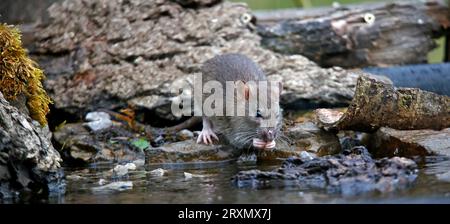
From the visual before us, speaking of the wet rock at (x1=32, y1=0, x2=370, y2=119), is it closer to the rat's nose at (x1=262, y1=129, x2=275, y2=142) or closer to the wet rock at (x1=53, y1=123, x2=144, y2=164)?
the wet rock at (x1=53, y1=123, x2=144, y2=164)

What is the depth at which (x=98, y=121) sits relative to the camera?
786 centimetres

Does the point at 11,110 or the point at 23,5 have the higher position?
the point at 23,5

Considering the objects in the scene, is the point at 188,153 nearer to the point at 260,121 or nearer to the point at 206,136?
the point at 206,136

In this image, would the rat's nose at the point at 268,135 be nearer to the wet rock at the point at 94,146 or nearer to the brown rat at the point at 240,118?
the brown rat at the point at 240,118

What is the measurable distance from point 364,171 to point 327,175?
268 mm

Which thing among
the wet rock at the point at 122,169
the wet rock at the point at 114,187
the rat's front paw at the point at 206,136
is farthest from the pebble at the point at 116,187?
the rat's front paw at the point at 206,136

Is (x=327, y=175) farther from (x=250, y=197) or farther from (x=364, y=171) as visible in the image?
(x=250, y=197)

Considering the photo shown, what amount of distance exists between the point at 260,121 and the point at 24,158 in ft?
8.00

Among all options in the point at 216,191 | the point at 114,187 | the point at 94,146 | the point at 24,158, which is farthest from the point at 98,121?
the point at 216,191

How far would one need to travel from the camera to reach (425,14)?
9.64 metres

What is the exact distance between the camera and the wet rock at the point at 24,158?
5312 millimetres

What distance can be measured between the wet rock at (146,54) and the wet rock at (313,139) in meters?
1.07
